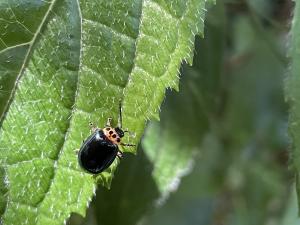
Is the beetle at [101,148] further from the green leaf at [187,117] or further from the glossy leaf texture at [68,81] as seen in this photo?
the green leaf at [187,117]

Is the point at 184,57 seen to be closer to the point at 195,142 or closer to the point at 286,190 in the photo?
the point at 195,142

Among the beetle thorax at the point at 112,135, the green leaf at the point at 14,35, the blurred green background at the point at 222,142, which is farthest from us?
the blurred green background at the point at 222,142

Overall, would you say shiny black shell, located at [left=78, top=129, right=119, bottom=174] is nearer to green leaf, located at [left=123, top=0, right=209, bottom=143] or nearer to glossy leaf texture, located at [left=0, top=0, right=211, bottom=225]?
glossy leaf texture, located at [left=0, top=0, right=211, bottom=225]

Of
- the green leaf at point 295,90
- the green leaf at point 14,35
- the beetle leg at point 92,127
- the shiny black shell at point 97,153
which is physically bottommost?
the shiny black shell at point 97,153

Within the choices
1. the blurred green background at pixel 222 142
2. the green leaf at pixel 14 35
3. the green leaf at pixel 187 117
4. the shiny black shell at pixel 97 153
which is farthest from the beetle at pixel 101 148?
the green leaf at pixel 187 117

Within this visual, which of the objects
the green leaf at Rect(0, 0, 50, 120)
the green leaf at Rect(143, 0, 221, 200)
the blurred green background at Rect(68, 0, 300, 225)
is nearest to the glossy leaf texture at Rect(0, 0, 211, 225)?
the green leaf at Rect(0, 0, 50, 120)

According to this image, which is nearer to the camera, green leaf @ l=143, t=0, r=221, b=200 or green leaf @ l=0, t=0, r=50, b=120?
green leaf @ l=0, t=0, r=50, b=120
